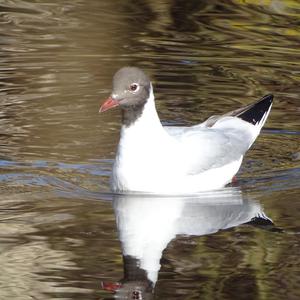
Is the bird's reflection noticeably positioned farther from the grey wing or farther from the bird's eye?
the bird's eye

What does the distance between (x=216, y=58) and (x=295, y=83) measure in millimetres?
1317

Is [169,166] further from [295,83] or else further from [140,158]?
[295,83]

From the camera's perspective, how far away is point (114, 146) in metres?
11.3

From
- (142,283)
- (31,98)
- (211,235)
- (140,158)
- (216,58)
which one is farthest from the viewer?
(216,58)

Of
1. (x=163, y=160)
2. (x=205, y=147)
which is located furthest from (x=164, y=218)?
(x=205, y=147)

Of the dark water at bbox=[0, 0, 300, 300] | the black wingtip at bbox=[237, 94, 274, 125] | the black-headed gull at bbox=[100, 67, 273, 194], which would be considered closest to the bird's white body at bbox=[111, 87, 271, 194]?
the black-headed gull at bbox=[100, 67, 273, 194]

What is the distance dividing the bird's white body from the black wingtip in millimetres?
993

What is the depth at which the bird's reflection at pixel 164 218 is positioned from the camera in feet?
27.6

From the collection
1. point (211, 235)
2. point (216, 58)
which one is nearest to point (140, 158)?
point (211, 235)

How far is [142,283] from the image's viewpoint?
7.81 m

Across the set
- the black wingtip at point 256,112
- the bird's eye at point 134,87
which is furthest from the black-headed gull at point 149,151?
the black wingtip at point 256,112

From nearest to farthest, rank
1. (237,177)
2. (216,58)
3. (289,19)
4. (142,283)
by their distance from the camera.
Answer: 1. (142,283)
2. (237,177)
3. (216,58)
4. (289,19)

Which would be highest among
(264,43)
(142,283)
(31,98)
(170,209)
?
(264,43)

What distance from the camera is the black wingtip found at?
11.0 m
